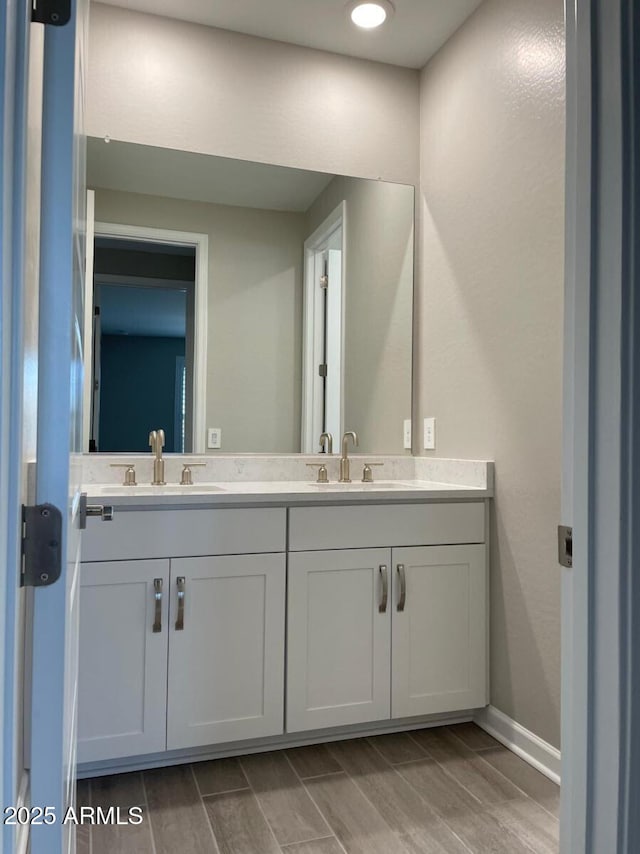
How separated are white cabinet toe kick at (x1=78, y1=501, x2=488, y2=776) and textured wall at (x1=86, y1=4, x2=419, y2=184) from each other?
1.48 metres

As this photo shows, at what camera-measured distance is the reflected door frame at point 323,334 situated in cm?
261

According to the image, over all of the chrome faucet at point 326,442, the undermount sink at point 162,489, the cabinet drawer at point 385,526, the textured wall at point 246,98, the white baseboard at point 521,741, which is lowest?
the white baseboard at point 521,741

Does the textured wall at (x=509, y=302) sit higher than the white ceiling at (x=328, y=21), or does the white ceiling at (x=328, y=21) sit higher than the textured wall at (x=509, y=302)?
the white ceiling at (x=328, y=21)

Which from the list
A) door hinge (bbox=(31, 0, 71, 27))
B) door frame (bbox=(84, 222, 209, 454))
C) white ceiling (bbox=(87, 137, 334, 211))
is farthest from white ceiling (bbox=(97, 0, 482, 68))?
door hinge (bbox=(31, 0, 71, 27))

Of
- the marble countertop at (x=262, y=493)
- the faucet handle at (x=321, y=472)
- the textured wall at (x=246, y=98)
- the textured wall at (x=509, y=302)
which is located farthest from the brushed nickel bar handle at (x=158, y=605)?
the textured wall at (x=246, y=98)

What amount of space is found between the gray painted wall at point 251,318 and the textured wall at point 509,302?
59 centimetres

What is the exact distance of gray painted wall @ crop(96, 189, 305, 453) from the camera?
2.48m

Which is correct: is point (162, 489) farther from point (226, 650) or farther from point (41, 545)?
point (41, 545)

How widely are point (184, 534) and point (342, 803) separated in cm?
86

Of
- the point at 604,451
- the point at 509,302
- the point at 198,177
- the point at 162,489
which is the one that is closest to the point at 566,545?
the point at 604,451

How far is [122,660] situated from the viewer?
1.82 metres

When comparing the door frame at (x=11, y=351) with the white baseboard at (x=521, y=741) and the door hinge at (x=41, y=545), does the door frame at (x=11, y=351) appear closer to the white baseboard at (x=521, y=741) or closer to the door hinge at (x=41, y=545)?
the door hinge at (x=41, y=545)

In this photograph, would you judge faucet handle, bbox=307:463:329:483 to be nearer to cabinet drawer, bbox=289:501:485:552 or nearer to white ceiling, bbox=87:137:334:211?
cabinet drawer, bbox=289:501:485:552

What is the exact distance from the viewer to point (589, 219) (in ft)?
2.96
